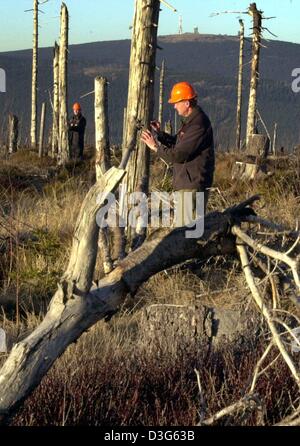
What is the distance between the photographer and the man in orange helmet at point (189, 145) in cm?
965

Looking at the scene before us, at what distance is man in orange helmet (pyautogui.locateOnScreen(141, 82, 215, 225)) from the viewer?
965 centimetres

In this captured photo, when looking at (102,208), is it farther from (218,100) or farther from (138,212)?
(218,100)

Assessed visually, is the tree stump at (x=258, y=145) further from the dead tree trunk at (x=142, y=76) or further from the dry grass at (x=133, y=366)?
the dry grass at (x=133, y=366)

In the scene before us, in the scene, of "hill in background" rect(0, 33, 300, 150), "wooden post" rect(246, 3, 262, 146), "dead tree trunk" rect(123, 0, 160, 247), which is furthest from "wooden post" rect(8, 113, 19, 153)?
"hill in background" rect(0, 33, 300, 150)

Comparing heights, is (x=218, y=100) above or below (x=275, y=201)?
above

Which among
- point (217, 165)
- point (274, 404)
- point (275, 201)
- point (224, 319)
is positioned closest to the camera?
point (274, 404)

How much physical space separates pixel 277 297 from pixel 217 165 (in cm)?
1555

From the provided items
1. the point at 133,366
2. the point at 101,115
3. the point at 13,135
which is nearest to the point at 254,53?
the point at 13,135

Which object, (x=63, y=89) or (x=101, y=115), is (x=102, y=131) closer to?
(x=101, y=115)

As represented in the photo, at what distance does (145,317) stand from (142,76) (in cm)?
399

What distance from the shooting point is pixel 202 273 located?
11.5 meters

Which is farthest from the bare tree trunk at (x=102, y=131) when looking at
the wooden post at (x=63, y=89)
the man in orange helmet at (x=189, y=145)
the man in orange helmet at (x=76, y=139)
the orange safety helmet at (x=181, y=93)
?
the man in orange helmet at (x=76, y=139)

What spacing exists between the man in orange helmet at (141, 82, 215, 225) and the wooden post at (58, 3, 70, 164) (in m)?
16.0

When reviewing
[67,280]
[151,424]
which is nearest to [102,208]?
[67,280]
